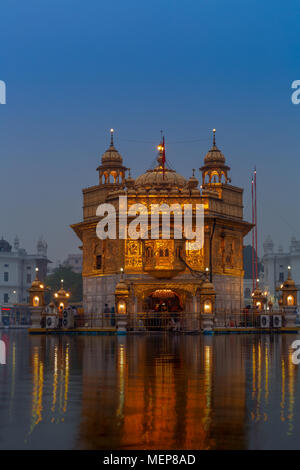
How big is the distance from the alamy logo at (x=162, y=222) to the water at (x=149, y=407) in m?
35.5

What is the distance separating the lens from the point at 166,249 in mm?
48938

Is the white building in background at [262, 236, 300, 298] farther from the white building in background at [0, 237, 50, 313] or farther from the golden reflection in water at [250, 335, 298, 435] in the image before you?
the golden reflection in water at [250, 335, 298, 435]

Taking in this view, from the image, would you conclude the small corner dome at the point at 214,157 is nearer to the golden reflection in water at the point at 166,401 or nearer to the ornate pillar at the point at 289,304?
the ornate pillar at the point at 289,304

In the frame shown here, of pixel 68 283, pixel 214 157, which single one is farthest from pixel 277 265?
pixel 214 157

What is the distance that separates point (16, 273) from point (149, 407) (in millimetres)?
106116

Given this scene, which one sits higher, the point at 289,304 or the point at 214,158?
the point at 214,158

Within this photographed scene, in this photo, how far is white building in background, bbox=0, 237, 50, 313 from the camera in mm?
110438

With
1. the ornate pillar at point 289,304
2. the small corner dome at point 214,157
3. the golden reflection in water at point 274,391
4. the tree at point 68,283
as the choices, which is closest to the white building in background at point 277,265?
the tree at point 68,283

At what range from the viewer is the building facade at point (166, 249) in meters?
48.3

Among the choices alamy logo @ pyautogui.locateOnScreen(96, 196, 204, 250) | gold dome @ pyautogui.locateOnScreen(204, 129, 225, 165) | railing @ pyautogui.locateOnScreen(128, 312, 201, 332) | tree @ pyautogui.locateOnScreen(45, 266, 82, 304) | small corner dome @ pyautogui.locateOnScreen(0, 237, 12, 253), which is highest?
gold dome @ pyautogui.locateOnScreen(204, 129, 225, 165)

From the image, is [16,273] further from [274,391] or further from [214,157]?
[274,391]

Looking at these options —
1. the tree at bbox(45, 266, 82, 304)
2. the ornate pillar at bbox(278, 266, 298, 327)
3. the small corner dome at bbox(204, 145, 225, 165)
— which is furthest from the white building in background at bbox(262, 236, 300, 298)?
the ornate pillar at bbox(278, 266, 298, 327)

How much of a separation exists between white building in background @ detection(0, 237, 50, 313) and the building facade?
5608 centimetres
